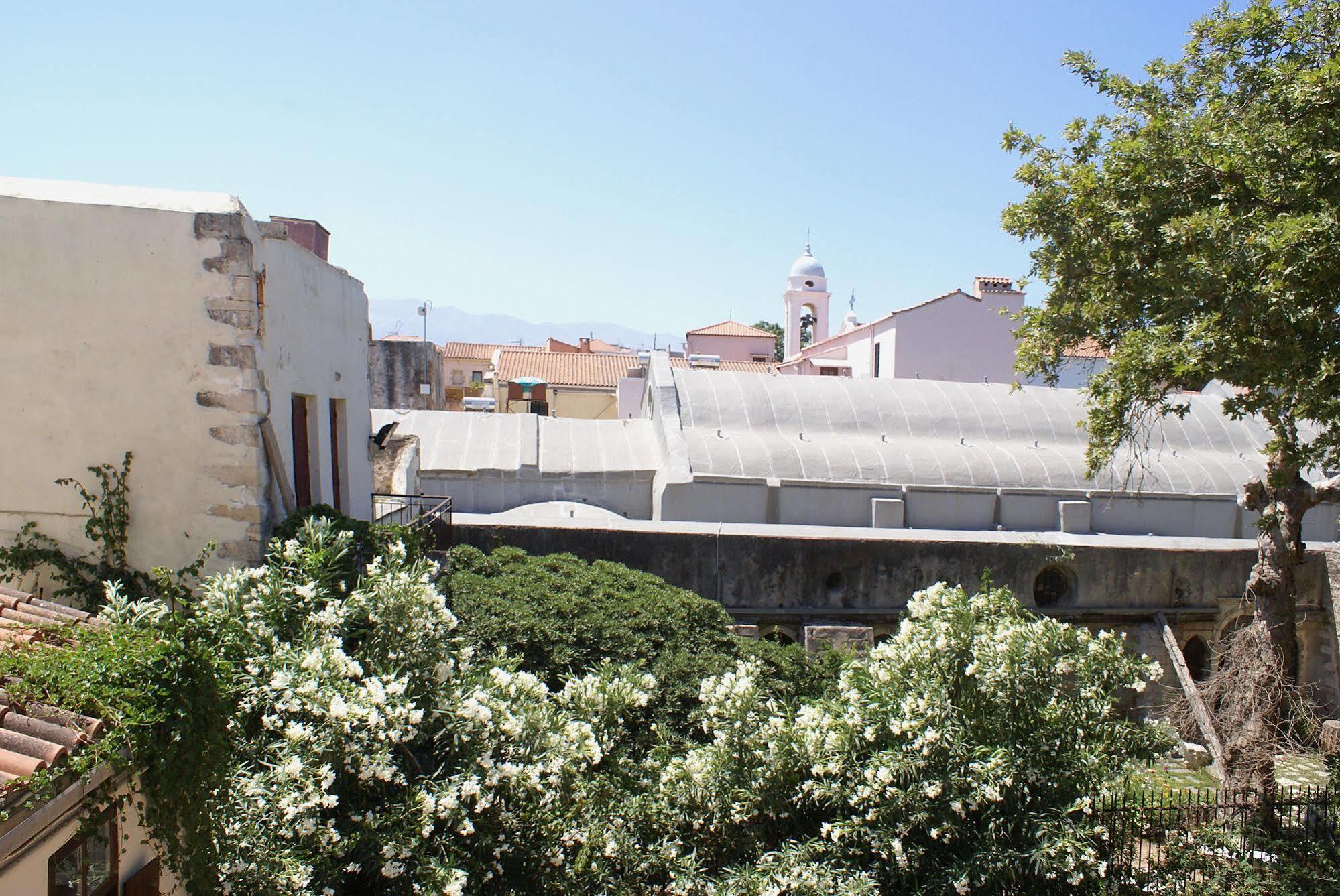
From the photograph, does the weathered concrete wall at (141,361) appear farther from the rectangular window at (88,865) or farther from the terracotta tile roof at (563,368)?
the terracotta tile roof at (563,368)

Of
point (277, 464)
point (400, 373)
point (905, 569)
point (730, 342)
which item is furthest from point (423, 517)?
point (730, 342)

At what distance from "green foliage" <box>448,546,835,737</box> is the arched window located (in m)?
8.56

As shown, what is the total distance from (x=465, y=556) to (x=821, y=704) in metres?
4.77

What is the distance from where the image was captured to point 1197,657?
49.0ft

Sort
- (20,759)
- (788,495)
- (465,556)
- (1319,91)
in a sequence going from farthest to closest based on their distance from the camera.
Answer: (788,495), (465,556), (1319,91), (20,759)

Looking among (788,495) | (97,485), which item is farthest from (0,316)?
(788,495)

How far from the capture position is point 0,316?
6.94 metres

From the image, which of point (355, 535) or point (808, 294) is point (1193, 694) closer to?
point (355, 535)

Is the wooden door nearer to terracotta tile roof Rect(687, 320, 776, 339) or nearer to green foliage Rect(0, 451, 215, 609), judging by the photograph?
green foliage Rect(0, 451, 215, 609)

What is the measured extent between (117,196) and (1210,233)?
9207 millimetres

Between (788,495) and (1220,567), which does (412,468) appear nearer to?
(788,495)

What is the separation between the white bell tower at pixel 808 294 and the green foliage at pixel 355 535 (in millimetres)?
40455

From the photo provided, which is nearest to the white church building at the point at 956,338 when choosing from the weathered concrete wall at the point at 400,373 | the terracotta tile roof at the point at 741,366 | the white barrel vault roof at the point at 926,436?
the terracotta tile roof at the point at 741,366

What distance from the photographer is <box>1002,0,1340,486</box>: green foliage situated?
7.92 m
